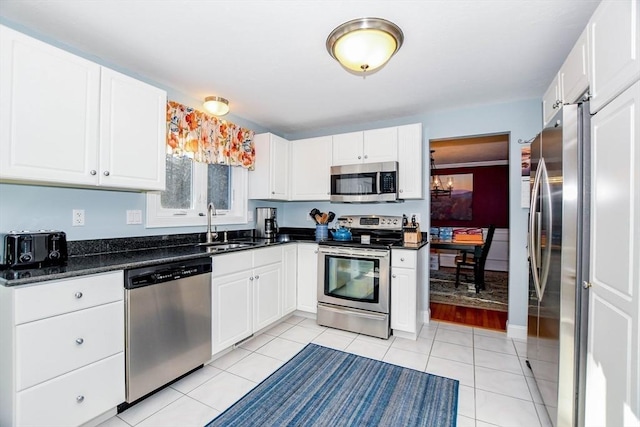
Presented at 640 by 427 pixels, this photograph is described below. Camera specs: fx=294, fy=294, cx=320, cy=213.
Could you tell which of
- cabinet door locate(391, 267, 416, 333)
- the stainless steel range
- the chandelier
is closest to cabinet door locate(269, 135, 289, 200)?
the stainless steel range

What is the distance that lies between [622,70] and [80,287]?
2.69 meters

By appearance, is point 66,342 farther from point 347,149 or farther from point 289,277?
point 347,149

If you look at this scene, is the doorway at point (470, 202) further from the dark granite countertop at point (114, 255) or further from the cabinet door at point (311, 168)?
the dark granite countertop at point (114, 255)

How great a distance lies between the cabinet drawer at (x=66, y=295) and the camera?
1380mm

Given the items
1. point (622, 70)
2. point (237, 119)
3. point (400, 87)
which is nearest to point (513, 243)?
point (400, 87)

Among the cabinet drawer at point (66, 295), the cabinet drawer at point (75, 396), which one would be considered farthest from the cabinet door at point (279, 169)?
the cabinet drawer at point (75, 396)

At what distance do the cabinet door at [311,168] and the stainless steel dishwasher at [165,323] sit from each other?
172cm

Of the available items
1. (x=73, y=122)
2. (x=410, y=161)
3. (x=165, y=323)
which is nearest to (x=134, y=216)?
(x=73, y=122)

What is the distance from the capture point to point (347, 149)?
11.3 ft

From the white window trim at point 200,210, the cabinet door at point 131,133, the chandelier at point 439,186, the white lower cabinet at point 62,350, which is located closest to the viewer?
the white lower cabinet at point 62,350

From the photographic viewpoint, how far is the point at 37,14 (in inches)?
67.0

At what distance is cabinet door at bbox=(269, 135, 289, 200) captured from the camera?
3549 millimetres

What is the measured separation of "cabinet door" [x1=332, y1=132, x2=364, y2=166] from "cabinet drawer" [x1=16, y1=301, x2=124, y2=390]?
255cm

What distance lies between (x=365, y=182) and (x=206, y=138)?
1.72m
